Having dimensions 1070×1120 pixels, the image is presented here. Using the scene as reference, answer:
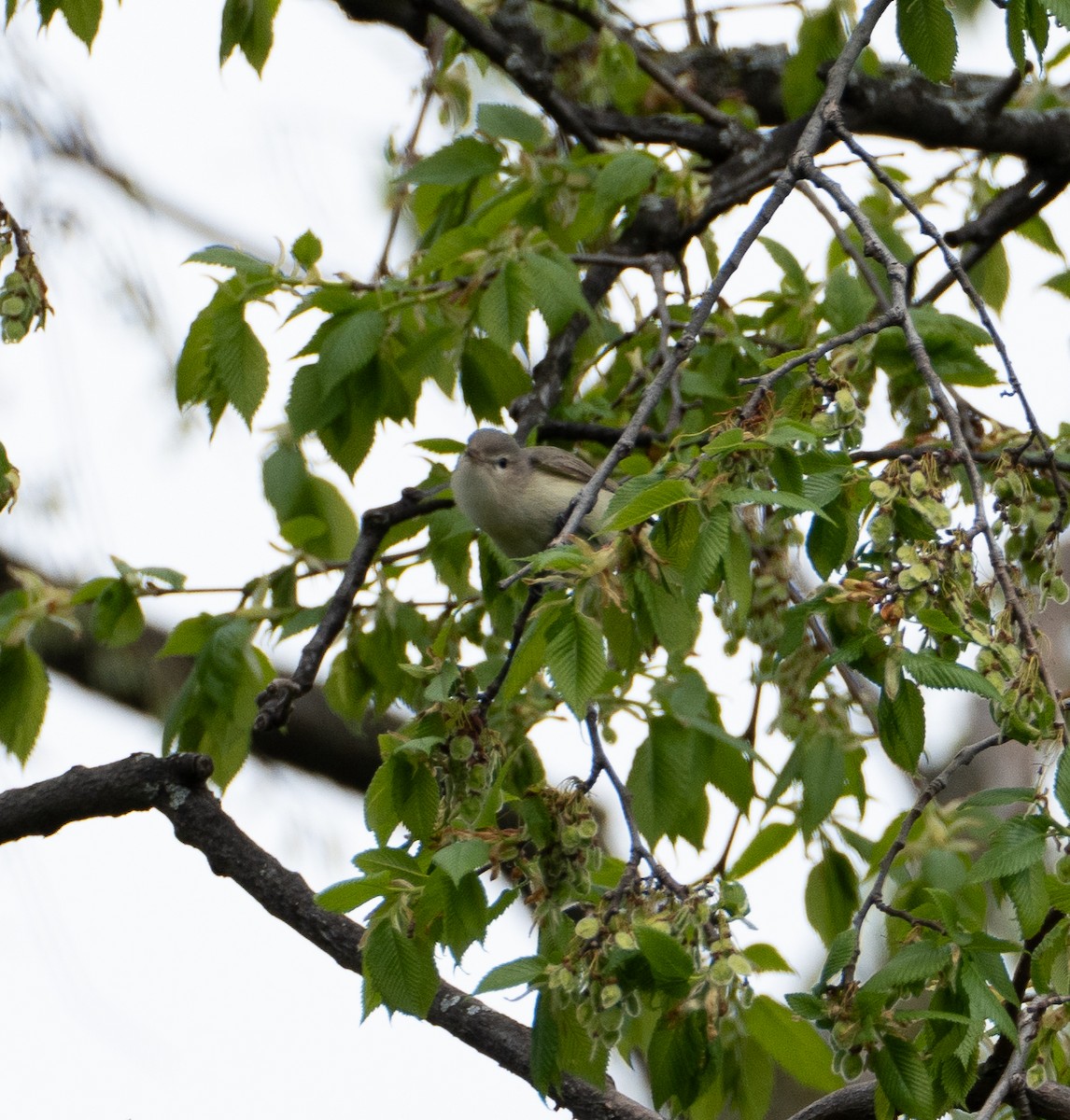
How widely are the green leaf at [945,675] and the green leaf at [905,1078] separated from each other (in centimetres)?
50

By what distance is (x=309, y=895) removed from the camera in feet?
8.71

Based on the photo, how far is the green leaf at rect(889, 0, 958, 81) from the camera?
2.28 meters

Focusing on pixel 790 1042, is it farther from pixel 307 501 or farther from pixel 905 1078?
pixel 307 501

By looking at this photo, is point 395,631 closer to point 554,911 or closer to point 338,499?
point 338,499

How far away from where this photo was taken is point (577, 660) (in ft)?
5.88

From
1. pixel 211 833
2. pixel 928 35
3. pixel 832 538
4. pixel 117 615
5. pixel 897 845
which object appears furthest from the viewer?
pixel 117 615

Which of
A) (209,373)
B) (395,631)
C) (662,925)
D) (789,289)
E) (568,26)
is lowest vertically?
(662,925)

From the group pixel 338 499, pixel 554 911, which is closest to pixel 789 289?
pixel 338 499

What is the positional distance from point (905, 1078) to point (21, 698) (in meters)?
2.32

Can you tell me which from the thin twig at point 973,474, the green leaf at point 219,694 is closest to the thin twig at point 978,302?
the thin twig at point 973,474

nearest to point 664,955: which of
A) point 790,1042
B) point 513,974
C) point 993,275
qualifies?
point 513,974

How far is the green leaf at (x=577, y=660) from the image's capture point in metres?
1.77

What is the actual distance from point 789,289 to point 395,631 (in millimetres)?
1324

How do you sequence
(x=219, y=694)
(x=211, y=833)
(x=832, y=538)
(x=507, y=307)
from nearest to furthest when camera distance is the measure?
1. (x=832, y=538)
2. (x=211, y=833)
3. (x=507, y=307)
4. (x=219, y=694)
